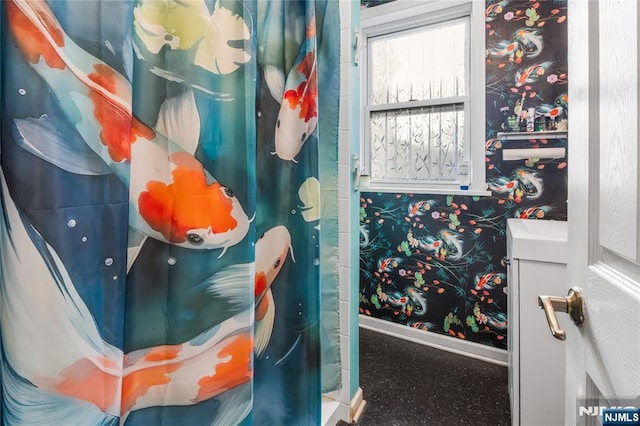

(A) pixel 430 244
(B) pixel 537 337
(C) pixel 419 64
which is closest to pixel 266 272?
(B) pixel 537 337

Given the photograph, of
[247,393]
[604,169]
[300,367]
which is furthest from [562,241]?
[247,393]

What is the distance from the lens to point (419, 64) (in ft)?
7.40

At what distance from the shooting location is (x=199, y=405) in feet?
2.56

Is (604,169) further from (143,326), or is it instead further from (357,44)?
(357,44)

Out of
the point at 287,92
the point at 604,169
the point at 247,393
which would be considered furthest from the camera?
the point at 287,92

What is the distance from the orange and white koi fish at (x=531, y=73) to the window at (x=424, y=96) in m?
0.19

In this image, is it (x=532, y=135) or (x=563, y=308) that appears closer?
(x=563, y=308)

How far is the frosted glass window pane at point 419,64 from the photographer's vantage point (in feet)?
6.97

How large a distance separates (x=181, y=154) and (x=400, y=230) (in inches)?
69.0

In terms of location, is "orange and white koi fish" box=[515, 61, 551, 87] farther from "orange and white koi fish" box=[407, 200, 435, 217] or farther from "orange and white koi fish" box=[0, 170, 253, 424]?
"orange and white koi fish" box=[0, 170, 253, 424]

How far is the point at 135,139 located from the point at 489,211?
190 centimetres

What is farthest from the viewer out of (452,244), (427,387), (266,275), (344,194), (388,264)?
(388,264)

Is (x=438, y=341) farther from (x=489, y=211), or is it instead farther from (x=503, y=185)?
(x=503, y=185)

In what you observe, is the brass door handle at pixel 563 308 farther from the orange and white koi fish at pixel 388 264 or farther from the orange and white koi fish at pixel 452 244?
the orange and white koi fish at pixel 388 264
